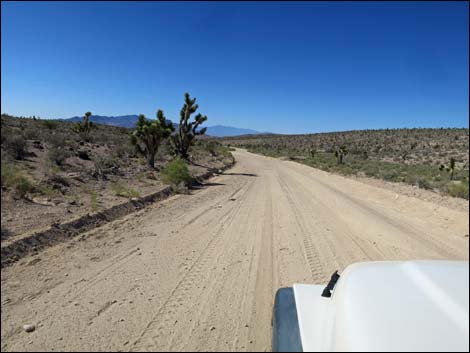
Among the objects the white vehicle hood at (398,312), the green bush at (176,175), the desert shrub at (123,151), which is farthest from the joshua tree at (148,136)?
the white vehicle hood at (398,312)

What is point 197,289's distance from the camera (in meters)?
3.97

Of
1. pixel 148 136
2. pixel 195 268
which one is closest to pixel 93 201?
pixel 195 268

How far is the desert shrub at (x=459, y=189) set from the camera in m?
1.71

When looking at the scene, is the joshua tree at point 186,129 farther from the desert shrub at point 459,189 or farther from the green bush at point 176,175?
the desert shrub at point 459,189

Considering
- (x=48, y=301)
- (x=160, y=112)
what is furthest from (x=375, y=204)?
(x=160, y=112)

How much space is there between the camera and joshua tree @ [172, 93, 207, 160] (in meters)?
23.9

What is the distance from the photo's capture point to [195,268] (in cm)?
470

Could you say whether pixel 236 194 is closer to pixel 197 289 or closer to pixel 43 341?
pixel 197 289

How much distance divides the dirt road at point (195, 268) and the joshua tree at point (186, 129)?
1608 centimetres

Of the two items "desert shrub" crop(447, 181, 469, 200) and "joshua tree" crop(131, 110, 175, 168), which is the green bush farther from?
"desert shrub" crop(447, 181, 469, 200)

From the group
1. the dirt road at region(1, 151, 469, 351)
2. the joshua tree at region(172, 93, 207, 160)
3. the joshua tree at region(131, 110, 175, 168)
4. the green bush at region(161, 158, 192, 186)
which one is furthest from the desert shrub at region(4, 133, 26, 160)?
the joshua tree at region(172, 93, 207, 160)

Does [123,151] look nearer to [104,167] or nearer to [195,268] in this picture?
[104,167]

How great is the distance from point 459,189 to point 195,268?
3.59 meters

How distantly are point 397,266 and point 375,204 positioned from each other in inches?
126
